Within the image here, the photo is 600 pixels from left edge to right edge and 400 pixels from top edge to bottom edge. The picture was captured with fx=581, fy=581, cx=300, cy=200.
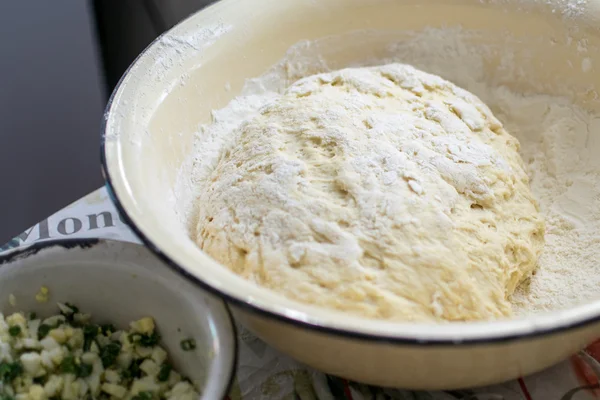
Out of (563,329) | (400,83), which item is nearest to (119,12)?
(400,83)

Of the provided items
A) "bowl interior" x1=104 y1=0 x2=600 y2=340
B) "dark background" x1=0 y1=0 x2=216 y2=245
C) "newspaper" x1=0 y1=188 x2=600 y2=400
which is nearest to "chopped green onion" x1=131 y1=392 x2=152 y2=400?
"newspaper" x1=0 y1=188 x2=600 y2=400

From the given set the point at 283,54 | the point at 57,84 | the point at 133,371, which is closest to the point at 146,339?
the point at 133,371

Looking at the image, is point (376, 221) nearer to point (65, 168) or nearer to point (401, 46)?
point (401, 46)

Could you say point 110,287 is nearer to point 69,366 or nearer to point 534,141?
point 69,366

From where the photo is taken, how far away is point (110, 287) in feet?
2.59

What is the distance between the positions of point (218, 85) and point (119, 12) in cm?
93

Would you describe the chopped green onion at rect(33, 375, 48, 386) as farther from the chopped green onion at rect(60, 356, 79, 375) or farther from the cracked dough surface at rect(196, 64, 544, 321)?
the cracked dough surface at rect(196, 64, 544, 321)

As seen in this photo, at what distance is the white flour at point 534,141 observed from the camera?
0.91 metres

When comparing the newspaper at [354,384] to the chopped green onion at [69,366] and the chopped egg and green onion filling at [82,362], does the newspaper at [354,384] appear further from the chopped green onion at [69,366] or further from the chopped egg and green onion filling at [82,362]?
the chopped green onion at [69,366]

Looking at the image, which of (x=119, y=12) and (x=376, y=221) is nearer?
(x=376, y=221)

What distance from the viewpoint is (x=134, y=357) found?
2.52 feet

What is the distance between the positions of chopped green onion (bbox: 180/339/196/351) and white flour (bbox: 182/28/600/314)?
0.24 metres

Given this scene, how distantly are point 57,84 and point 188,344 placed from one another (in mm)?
1353

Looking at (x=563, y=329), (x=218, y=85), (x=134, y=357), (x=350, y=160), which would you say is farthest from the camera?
(x=218, y=85)
